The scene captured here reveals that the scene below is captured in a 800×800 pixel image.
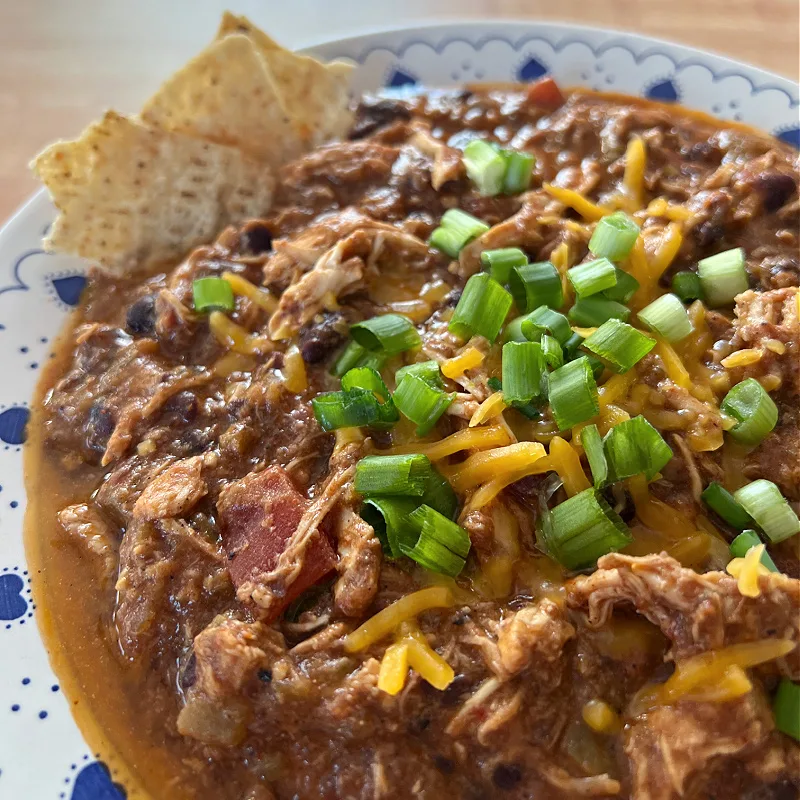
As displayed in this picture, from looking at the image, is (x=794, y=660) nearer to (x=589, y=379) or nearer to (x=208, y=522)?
(x=589, y=379)

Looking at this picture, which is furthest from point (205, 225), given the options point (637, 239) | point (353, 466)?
point (637, 239)

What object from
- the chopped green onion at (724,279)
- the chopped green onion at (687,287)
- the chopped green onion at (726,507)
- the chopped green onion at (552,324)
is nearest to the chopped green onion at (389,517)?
the chopped green onion at (552,324)

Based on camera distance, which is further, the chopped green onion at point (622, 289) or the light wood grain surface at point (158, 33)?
the light wood grain surface at point (158, 33)

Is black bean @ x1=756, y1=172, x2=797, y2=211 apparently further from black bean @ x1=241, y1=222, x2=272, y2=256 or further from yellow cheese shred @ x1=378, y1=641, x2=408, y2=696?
yellow cheese shred @ x1=378, y1=641, x2=408, y2=696

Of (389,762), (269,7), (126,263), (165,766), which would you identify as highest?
(269,7)

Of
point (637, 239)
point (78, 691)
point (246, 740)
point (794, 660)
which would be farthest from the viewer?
point (637, 239)

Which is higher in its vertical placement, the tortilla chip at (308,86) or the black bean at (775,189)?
the tortilla chip at (308,86)

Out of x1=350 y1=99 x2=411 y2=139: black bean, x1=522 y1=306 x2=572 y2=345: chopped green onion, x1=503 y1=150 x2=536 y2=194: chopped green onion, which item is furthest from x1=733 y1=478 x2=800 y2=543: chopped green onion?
x1=350 y1=99 x2=411 y2=139: black bean

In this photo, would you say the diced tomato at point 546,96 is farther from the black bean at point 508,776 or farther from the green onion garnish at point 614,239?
the black bean at point 508,776
